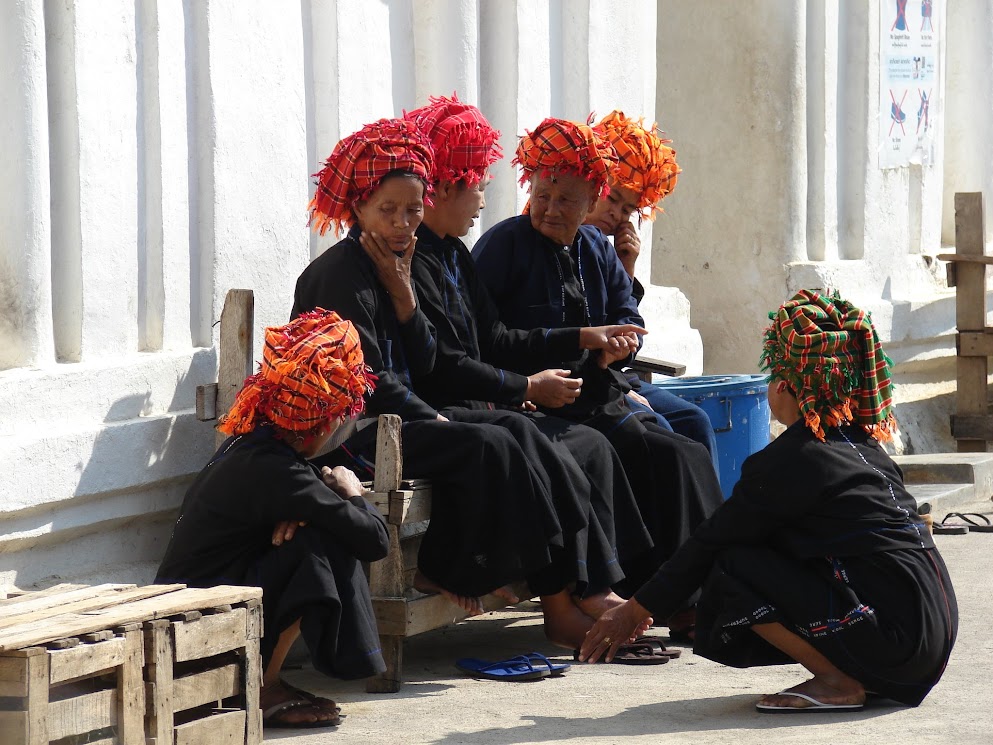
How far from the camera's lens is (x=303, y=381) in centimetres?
427

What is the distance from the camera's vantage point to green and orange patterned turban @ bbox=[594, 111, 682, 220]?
6238mm

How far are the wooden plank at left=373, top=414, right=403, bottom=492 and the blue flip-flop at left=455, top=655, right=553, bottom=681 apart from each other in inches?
27.2

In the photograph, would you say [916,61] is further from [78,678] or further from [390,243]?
[78,678]

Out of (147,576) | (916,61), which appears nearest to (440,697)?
(147,576)

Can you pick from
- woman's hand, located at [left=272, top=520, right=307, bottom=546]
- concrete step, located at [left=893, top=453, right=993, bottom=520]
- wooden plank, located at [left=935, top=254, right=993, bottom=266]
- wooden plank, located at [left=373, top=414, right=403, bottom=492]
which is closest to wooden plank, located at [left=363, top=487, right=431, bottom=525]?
wooden plank, located at [left=373, top=414, right=403, bottom=492]

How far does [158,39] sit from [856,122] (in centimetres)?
545

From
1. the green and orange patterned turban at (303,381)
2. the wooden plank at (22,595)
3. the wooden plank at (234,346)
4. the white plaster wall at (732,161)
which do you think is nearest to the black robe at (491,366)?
the wooden plank at (234,346)

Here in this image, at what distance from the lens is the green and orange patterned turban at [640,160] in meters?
6.24

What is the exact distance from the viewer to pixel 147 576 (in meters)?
5.16

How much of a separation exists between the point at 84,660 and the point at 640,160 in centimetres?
349

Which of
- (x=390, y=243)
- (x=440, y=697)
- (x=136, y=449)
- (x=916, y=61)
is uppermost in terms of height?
(x=916, y=61)

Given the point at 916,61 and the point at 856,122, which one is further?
the point at 916,61

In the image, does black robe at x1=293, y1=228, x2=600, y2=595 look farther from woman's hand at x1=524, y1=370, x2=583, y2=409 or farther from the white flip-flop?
the white flip-flop

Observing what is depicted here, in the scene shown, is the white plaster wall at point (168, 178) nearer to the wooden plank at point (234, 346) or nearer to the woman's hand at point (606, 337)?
the wooden plank at point (234, 346)
